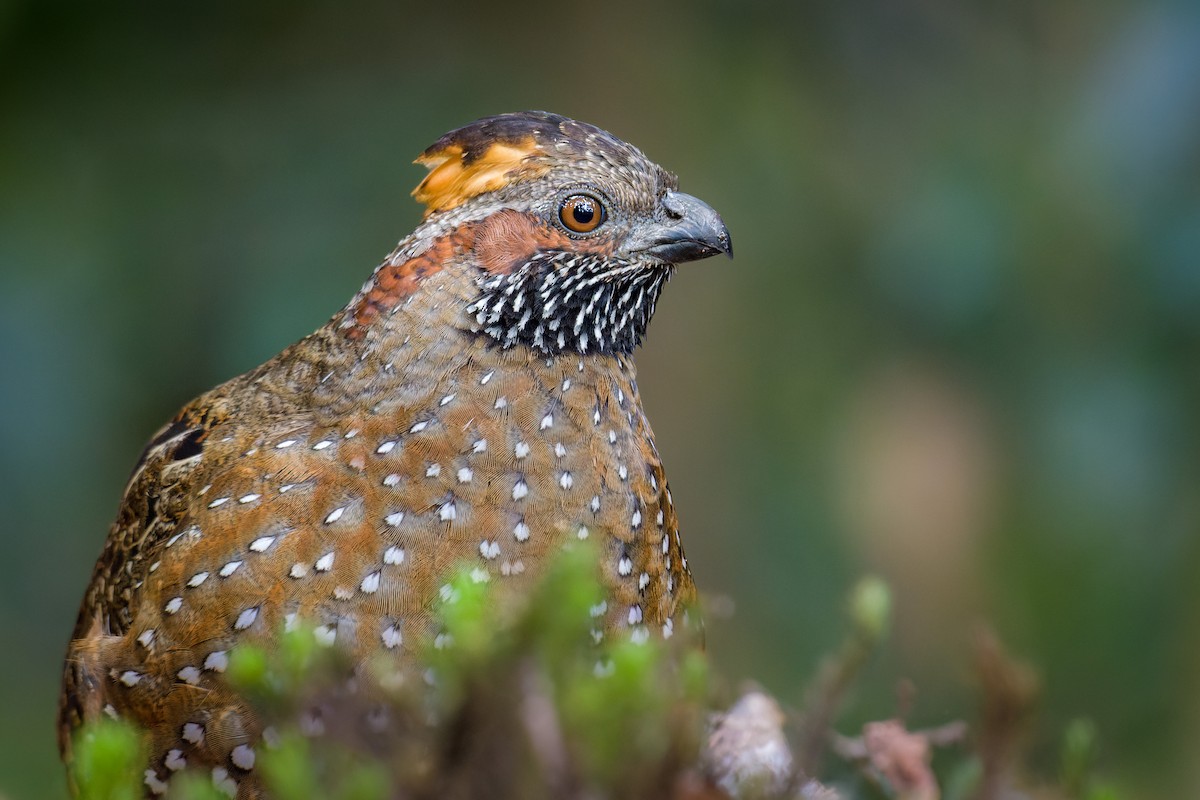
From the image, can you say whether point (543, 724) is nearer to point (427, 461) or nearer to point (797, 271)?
point (427, 461)

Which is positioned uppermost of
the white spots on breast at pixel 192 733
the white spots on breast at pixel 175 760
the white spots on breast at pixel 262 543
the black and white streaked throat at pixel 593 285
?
the black and white streaked throat at pixel 593 285

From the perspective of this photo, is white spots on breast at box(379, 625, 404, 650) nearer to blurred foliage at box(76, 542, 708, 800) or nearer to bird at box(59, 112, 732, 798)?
bird at box(59, 112, 732, 798)

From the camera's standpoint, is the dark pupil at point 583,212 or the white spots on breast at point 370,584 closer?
the white spots on breast at point 370,584

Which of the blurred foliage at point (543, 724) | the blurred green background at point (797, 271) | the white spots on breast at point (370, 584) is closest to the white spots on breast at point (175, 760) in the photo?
the white spots on breast at point (370, 584)

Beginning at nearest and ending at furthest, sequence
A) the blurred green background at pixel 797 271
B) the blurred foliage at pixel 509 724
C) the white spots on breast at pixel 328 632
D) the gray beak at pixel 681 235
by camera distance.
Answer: the blurred foliage at pixel 509 724 → the white spots on breast at pixel 328 632 → the gray beak at pixel 681 235 → the blurred green background at pixel 797 271

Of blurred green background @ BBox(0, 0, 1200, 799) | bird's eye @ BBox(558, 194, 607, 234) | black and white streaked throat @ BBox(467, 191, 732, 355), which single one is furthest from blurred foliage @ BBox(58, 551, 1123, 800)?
blurred green background @ BBox(0, 0, 1200, 799)

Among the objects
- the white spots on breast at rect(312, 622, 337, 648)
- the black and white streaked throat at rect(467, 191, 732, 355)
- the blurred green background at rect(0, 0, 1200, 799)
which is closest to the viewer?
the white spots on breast at rect(312, 622, 337, 648)

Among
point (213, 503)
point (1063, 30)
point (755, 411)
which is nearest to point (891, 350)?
point (755, 411)

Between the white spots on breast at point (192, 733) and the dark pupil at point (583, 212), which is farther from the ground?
the dark pupil at point (583, 212)

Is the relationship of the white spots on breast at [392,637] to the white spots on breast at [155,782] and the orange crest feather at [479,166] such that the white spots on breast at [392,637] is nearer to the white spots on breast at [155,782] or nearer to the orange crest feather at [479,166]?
the white spots on breast at [155,782]
